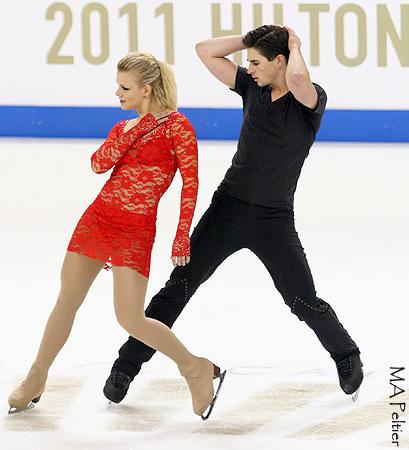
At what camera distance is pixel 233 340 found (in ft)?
13.6

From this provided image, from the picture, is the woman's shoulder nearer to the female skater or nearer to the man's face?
the female skater

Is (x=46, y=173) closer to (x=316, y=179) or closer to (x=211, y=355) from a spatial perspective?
(x=316, y=179)

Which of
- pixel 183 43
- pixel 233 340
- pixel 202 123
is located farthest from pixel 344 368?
pixel 183 43

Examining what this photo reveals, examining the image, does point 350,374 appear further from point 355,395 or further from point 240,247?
point 240,247

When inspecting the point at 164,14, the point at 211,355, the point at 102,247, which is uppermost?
the point at 164,14

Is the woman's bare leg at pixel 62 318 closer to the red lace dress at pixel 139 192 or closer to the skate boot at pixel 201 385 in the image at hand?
the red lace dress at pixel 139 192

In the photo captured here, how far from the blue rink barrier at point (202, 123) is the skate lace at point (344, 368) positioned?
7379 millimetres

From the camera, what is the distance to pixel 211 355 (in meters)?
3.96

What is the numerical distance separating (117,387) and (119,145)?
31.7 inches

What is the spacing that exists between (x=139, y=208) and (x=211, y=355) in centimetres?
96

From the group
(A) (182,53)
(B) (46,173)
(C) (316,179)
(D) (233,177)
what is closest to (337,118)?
(A) (182,53)

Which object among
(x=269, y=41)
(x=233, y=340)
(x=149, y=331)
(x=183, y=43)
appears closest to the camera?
(x=149, y=331)

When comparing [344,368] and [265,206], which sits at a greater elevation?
[265,206]

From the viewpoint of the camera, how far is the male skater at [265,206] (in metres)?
3.31
